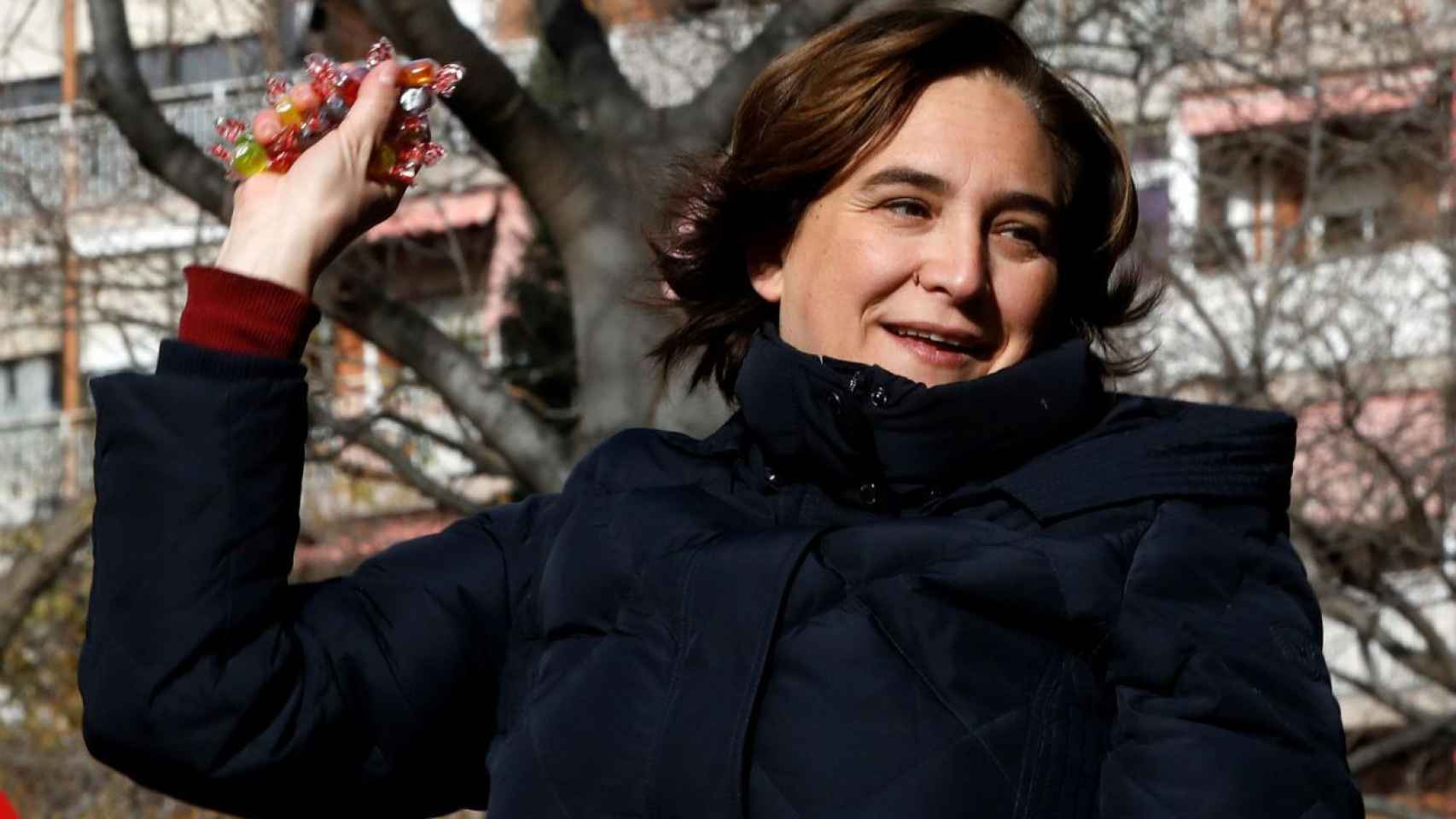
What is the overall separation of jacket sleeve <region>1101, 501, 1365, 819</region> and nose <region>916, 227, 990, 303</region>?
1.13 feet

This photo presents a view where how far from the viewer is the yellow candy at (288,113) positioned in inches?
98.9

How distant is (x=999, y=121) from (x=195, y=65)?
2238 centimetres

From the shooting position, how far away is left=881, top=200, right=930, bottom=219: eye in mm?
2699

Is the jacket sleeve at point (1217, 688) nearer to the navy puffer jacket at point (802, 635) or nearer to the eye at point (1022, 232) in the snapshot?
the navy puffer jacket at point (802, 635)

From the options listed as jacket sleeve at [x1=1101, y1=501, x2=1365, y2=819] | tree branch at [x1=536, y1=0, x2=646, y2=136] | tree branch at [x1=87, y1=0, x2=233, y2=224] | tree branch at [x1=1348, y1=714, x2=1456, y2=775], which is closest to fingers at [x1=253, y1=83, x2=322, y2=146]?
jacket sleeve at [x1=1101, y1=501, x2=1365, y2=819]

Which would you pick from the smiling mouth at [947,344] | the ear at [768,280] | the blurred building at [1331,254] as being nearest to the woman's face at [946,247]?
the smiling mouth at [947,344]

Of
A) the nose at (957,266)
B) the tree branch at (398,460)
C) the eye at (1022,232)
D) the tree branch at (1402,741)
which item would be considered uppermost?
the eye at (1022,232)

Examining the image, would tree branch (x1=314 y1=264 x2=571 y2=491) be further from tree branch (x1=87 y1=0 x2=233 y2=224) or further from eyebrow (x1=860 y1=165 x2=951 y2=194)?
eyebrow (x1=860 y1=165 x2=951 y2=194)

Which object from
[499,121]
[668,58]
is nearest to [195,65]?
[668,58]

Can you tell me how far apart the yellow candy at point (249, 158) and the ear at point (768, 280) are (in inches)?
27.0

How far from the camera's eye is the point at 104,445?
236 cm

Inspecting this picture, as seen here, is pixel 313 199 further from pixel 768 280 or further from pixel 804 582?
pixel 768 280

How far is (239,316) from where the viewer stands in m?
2.37

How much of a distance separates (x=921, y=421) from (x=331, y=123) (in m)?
0.64
